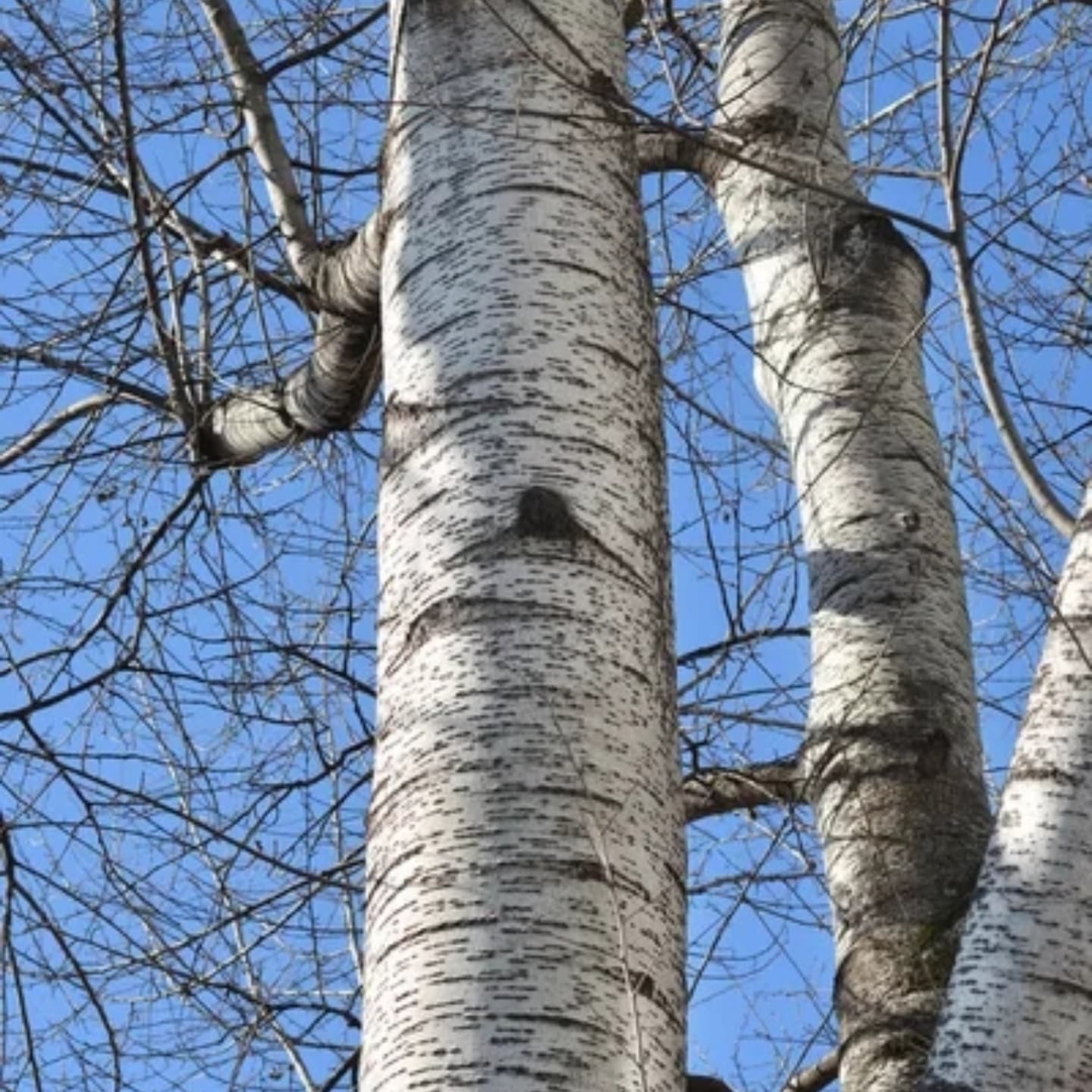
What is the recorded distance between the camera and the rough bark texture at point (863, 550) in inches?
100

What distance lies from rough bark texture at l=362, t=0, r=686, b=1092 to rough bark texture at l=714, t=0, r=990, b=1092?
0.28 m

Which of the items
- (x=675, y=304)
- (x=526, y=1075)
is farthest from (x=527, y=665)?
(x=675, y=304)

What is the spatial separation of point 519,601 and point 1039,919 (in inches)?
21.1

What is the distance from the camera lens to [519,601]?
197 centimetres

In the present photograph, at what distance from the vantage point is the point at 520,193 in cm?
235

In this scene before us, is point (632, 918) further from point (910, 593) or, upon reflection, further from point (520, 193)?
point (910, 593)

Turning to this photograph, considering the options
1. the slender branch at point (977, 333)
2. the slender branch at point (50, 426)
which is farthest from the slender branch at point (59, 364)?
the slender branch at point (977, 333)

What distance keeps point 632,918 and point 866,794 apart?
0.98m

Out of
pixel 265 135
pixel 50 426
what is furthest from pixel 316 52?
pixel 50 426

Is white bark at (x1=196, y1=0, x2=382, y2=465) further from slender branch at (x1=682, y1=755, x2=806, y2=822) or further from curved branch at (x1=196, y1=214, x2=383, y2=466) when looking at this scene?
slender branch at (x1=682, y1=755, x2=806, y2=822)

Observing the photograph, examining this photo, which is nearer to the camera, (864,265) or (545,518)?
(545,518)

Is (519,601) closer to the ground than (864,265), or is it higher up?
closer to the ground

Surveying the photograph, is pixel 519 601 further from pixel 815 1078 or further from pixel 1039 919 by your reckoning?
pixel 815 1078

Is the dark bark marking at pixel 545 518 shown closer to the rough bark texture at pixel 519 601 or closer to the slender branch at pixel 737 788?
the rough bark texture at pixel 519 601
